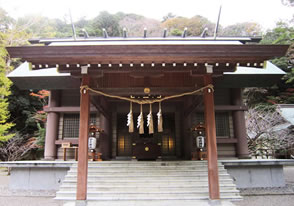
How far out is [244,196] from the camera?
19.9 feet

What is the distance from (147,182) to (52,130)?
16.1 ft

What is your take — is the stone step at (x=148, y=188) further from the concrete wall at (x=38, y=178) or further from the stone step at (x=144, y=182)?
the concrete wall at (x=38, y=178)

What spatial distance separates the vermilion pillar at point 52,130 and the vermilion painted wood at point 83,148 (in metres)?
4.07

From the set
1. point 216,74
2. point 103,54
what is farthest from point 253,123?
point 103,54

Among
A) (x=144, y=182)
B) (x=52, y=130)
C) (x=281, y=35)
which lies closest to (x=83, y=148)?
(x=144, y=182)

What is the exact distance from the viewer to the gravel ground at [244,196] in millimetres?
5399

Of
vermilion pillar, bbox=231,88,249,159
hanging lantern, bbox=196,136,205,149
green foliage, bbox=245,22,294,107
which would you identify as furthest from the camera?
green foliage, bbox=245,22,294,107

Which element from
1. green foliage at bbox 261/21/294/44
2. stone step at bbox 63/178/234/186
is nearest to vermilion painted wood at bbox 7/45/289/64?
stone step at bbox 63/178/234/186

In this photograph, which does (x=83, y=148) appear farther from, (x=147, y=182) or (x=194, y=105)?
(x=194, y=105)

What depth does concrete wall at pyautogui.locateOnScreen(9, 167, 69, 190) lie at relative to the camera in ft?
22.8

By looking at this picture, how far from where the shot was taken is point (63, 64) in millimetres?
5094

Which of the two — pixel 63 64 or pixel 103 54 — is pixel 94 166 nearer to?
pixel 63 64

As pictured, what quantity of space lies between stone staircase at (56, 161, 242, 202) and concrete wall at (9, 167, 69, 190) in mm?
815

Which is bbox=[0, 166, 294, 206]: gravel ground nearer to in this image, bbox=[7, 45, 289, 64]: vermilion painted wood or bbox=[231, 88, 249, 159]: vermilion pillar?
bbox=[231, 88, 249, 159]: vermilion pillar
